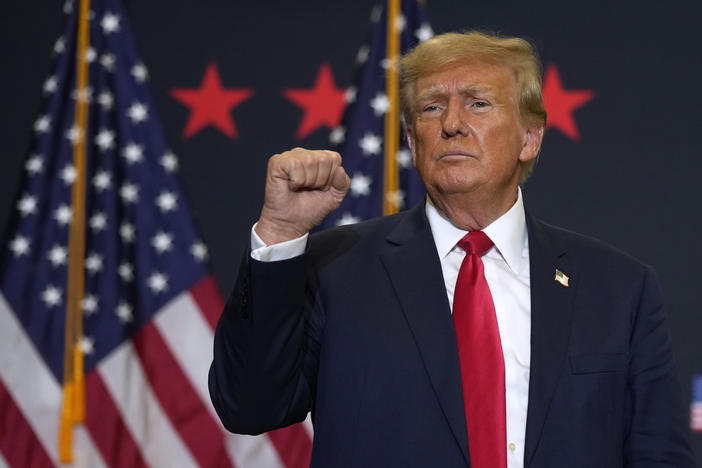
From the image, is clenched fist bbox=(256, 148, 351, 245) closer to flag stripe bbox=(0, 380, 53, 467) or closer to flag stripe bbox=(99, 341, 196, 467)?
flag stripe bbox=(99, 341, 196, 467)

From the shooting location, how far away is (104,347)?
9.39 ft

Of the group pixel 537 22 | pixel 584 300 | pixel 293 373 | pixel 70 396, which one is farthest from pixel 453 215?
pixel 537 22

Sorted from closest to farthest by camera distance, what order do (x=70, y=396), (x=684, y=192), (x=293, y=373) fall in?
(x=293, y=373)
(x=70, y=396)
(x=684, y=192)

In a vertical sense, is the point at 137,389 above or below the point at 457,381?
below

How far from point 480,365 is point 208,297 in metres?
1.76

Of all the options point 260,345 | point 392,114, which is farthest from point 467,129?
point 392,114

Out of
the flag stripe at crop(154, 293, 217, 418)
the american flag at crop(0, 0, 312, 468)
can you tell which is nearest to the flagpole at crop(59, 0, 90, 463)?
the american flag at crop(0, 0, 312, 468)

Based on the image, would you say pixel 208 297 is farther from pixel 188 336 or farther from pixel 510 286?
pixel 510 286

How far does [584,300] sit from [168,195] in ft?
6.03

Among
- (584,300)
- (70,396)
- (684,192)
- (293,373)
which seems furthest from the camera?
(684,192)

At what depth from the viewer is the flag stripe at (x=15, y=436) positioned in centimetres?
284

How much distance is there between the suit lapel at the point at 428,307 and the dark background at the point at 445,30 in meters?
1.87

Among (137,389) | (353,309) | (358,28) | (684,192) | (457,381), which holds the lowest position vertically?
(137,389)

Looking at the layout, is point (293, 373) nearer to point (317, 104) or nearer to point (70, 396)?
point (70, 396)
